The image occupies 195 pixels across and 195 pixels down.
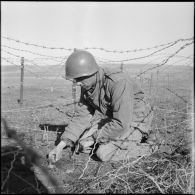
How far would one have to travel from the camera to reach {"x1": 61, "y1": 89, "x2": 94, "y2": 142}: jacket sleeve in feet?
15.0

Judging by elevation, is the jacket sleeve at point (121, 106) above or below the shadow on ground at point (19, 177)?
above

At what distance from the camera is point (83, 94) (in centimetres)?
486

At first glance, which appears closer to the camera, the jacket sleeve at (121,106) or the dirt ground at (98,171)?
the dirt ground at (98,171)

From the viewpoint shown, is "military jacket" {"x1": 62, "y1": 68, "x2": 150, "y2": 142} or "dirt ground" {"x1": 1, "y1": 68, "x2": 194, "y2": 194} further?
"military jacket" {"x1": 62, "y1": 68, "x2": 150, "y2": 142}

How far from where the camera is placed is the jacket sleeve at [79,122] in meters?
4.58

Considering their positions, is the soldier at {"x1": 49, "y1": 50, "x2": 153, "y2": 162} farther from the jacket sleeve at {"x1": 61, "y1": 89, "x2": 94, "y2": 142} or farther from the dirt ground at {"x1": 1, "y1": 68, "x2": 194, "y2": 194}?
the dirt ground at {"x1": 1, "y1": 68, "x2": 194, "y2": 194}

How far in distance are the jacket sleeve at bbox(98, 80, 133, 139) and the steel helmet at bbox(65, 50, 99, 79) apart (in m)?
0.38

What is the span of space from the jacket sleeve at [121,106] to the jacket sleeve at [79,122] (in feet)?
1.80

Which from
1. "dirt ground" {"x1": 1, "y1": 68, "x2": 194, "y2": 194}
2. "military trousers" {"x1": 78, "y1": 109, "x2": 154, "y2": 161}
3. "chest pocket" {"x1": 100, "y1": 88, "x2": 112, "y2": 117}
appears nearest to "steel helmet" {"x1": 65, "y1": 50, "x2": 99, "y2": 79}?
"chest pocket" {"x1": 100, "y1": 88, "x2": 112, "y2": 117}

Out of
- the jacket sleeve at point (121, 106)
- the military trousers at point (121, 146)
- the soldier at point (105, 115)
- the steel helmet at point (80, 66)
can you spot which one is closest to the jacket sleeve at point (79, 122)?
the soldier at point (105, 115)

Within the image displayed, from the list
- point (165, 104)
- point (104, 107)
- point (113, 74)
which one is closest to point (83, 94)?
point (104, 107)

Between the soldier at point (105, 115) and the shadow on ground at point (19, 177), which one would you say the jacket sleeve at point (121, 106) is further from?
the shadow on ground at point (19, 177)

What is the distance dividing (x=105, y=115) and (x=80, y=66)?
2.86ft

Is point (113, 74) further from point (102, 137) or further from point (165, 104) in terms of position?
point (165, 104)
